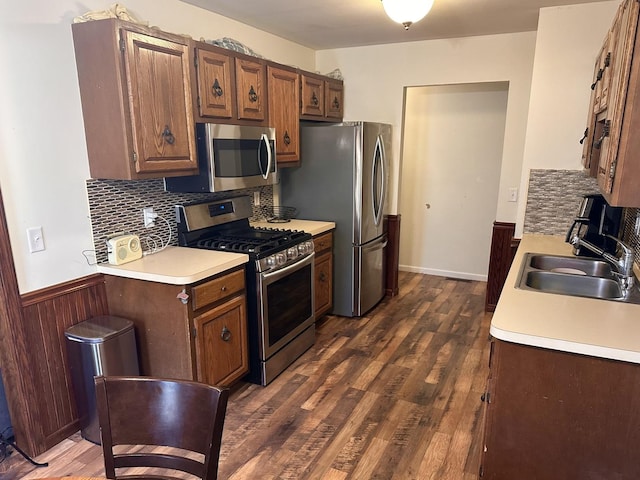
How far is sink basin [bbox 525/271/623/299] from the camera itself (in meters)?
2.05

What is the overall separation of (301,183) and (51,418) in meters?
2.41

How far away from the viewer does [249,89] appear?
9.41 ft

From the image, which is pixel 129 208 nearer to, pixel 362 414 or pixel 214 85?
pixel 214 85

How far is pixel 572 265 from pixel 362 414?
4.85 feet

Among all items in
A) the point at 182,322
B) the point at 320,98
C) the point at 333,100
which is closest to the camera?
→ the point at 182,322

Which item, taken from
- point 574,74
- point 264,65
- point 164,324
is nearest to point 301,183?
point 264,65

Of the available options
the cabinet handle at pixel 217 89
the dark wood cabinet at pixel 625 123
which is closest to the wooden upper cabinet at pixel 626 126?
the dark wood cabinet at pixel 625 123

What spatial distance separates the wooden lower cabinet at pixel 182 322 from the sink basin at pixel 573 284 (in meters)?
1.61

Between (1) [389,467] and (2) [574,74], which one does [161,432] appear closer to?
(1) [389,467]

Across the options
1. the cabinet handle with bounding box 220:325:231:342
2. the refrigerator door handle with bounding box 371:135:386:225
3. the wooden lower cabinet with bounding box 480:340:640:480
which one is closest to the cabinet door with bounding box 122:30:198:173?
the cabinet handle with bounding box 220:325:231:342

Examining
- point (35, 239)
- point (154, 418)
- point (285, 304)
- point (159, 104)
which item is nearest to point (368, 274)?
point (285, 304)

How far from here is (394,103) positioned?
405 cm

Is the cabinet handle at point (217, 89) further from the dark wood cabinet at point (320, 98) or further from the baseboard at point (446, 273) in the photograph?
the baseboard at point (446, 273)

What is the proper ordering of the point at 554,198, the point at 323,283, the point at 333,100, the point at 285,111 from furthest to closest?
the point at 333,100 < the point at 323,283 < the point at 285,111 < the point at 554,198
